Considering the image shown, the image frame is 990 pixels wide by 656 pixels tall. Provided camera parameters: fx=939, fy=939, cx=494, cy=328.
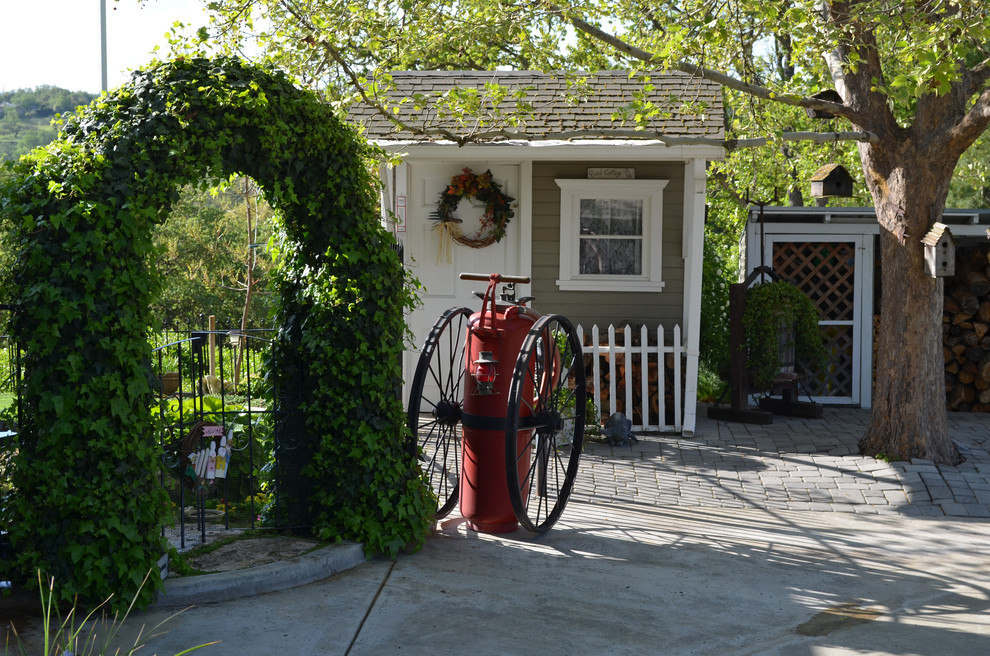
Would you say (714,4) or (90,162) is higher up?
(714,4)

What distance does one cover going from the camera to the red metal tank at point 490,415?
601cm

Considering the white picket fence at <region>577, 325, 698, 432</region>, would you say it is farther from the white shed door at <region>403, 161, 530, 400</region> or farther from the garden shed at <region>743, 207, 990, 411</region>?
the garden shed at <region>743, 207, 990, 411</region>

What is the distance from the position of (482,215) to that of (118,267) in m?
5.87

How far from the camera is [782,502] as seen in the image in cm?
713

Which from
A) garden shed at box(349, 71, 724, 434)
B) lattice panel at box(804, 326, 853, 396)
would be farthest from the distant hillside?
lattice panel at box(804, 326, 853, 396)

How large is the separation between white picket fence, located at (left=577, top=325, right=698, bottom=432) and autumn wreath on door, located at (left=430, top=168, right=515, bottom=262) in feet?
4.66

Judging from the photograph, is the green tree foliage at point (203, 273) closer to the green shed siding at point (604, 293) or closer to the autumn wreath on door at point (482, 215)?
the autumn wreath on door at point (482, 215)

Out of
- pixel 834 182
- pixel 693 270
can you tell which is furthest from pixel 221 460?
pixel 834 182

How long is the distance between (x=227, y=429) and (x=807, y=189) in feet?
53.7

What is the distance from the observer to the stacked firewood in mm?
10688

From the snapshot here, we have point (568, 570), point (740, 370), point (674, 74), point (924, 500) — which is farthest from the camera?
point (674, 74)

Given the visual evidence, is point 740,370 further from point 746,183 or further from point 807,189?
point 807,189

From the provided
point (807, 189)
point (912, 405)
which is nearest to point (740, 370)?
point (912, 405)

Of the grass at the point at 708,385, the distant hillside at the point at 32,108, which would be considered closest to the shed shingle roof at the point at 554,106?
the grass at the point at 708,385
